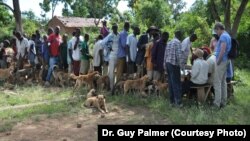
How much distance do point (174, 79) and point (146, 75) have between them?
4.96 ft

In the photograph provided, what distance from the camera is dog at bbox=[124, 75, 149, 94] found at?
34.0 ft

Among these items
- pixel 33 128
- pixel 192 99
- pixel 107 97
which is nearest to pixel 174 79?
pixel 192 99

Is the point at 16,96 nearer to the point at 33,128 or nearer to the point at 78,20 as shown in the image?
the point at 33,128

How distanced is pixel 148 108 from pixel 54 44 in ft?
16.0

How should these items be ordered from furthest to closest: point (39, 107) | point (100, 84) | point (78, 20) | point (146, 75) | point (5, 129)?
point (78, 20) → point (100, 84) → point (146, 75) → point (39, 107) → point (5, 129)

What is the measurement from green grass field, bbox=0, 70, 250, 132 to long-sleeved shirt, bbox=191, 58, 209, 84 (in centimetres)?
57

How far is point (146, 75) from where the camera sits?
35.0 feet

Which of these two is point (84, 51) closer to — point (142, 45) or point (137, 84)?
point (142, 45)

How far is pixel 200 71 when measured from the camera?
9180 mm

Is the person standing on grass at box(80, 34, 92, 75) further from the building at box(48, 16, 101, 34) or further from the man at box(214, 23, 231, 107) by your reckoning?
the building at box(48, 16, 101, 34)

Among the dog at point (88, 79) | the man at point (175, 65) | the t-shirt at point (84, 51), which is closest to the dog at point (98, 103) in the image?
the man at point (175, 65)

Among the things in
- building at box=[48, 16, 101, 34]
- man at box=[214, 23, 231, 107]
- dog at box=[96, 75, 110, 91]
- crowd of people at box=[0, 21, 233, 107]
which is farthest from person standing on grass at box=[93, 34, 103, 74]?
building at box=[48, 16, 101, 34]

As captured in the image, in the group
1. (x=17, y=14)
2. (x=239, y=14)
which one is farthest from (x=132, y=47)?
(x=17, y=14)

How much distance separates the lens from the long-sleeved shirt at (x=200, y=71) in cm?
912
